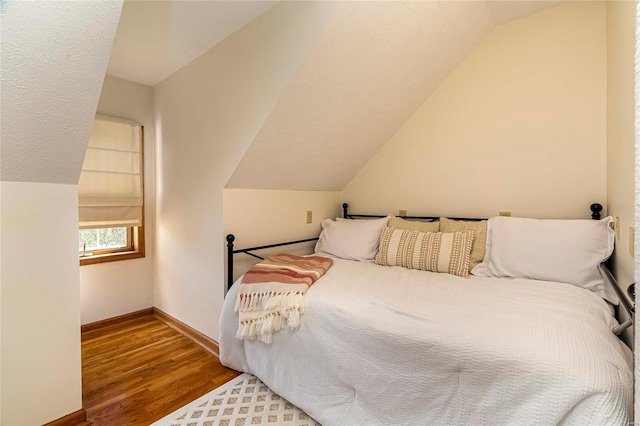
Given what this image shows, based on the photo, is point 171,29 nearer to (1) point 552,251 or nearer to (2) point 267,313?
(2) point 267,313

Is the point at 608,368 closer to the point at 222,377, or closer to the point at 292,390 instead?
the point at 292,390

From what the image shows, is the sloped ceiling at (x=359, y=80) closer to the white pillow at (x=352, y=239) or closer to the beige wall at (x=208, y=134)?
the beige wall at (x=208, y=134)

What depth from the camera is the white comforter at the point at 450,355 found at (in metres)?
0.88

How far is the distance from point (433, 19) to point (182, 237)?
2394 millimetres

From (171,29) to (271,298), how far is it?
6.06 ft

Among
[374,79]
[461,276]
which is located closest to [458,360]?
[461,276]

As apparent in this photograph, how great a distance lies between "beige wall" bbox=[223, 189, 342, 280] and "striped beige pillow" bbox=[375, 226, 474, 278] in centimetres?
74

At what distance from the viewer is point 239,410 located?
1.54 m

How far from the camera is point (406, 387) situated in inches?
45.8

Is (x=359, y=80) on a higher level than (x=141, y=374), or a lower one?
higher

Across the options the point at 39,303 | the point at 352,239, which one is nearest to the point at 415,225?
the point at 352,239

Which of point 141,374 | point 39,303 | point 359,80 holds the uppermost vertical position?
point 359,80

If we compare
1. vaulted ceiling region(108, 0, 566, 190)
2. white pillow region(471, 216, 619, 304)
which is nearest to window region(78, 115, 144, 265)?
vaulted ceiling region(108, 0, 566, 190)

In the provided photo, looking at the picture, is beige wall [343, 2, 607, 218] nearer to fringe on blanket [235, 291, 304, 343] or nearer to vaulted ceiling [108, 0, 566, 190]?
vaulted ceiling [108, 0, 566, 190]
